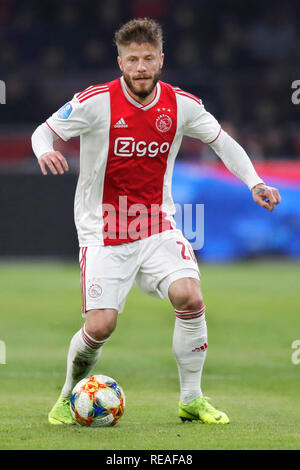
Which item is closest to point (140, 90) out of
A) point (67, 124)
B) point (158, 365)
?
point (67, 124)

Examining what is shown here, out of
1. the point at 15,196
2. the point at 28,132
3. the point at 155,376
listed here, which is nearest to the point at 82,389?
the point at 155,376

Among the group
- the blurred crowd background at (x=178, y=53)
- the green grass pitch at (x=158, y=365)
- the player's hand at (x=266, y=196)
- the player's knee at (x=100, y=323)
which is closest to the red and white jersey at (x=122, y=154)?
the player's knee at (x=100, y=323)

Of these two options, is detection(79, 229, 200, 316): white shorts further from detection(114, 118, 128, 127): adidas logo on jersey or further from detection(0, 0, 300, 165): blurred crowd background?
detection(0, 0, 300, 165): blurred crowd background

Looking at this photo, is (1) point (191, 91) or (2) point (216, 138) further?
(1) point (191, 91)

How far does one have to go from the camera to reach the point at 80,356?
6121mm

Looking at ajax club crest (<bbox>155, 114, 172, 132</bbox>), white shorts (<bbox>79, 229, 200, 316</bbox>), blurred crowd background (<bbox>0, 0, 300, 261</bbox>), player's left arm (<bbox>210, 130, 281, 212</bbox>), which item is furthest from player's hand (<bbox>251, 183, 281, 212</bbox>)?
blurred crowd background (<bbox>0, 0, 300, 261</bbox>)

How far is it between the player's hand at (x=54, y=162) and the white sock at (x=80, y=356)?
1.08 metres

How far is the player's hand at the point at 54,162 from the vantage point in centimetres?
555

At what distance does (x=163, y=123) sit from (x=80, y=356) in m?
1.59

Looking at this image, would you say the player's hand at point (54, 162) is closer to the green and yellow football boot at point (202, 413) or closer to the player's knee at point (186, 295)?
the player's knee at point (186, 295)

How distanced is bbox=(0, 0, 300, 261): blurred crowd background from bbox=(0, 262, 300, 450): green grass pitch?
1.20 meters

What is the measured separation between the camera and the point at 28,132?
65.5 ft

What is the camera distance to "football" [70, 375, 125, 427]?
18.9 feet

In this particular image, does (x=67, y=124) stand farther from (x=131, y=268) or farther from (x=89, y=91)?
(x=131, y=268)
